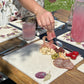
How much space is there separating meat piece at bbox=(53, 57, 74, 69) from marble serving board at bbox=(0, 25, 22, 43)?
1.71 ft

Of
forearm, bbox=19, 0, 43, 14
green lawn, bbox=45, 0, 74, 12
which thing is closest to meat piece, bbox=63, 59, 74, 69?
forearm, bbox=19, 0, 43, 14

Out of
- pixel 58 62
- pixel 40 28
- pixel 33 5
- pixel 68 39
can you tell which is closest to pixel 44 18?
pixel 33 5

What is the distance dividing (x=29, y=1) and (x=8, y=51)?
0.40 m

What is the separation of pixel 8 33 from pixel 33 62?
1.65 feet

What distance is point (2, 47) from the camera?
4.84 feet

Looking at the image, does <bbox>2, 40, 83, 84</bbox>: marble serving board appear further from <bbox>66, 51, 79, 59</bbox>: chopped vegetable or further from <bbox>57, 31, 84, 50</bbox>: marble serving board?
<bbox>57, 31, 84, 50</bbox>: marble serving board

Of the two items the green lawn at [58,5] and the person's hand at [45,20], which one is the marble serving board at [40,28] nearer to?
the person's hand at [45,20]

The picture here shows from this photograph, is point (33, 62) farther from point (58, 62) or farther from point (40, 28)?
point (40, 28)

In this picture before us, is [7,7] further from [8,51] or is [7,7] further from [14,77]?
[14,77]

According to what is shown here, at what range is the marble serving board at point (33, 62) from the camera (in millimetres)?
1172

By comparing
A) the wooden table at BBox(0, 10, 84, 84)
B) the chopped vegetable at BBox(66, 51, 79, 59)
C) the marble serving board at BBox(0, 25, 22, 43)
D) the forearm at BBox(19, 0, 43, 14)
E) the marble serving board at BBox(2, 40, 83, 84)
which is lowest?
the wooden table at BBox(0, 10, 84, 84)

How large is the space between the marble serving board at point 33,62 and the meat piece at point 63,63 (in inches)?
0.9

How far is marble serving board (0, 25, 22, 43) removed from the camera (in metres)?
1.60

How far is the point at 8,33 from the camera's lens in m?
1.67
